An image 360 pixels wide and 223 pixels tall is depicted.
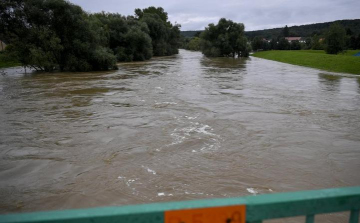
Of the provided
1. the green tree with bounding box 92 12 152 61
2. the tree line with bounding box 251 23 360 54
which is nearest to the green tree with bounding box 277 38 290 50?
the tree line with bounding box 251 23 360 54

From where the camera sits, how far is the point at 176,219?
4.67ft

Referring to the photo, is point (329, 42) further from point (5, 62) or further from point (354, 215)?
point (354, 215)

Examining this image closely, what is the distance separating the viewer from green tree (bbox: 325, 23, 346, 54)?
5169 centimetres

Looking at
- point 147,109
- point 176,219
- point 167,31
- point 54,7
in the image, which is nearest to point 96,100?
point 147,109

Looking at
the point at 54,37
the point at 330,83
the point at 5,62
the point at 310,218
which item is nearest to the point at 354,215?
the point at 310,218

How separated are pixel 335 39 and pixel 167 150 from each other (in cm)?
5575

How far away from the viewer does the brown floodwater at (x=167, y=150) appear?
5.18 m

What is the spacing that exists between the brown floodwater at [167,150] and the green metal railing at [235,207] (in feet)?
11.6

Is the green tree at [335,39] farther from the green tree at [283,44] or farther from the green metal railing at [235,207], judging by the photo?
the green metal railing at [235,207]

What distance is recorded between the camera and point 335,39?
171ft

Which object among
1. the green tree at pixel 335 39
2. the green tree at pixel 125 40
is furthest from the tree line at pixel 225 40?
the green tree at pixel 125 40

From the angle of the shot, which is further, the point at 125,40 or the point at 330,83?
the point at 125,40

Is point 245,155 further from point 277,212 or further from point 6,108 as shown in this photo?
point 6,108

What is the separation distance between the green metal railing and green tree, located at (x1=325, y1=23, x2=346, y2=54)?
5905 centimetres
